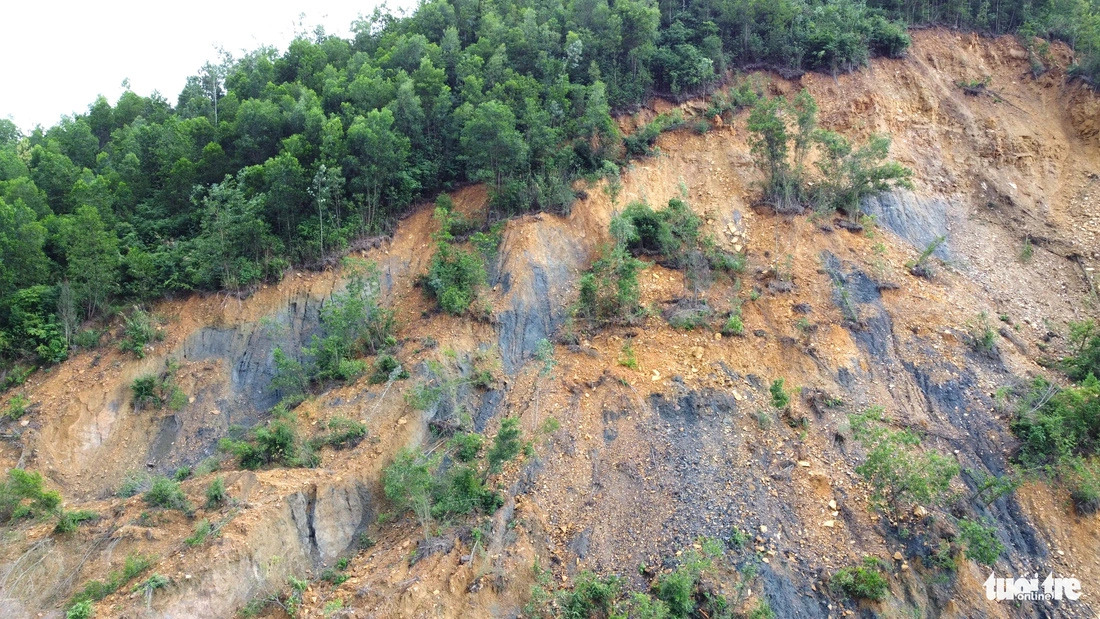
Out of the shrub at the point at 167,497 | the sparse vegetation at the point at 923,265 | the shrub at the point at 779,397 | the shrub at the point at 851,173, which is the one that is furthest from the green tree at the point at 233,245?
the sparse vegetation at the point at 923,265

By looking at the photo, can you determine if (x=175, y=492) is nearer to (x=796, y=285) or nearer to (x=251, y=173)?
(x=251, y=173)

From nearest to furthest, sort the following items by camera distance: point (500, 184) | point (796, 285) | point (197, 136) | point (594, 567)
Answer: point (594, 567)
point (796, 285)
point (500, 184)
point (197, 136)

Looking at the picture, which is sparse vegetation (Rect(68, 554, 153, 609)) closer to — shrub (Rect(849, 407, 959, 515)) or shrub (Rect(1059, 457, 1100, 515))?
shrub (Rect(849, 407, 959, 515))

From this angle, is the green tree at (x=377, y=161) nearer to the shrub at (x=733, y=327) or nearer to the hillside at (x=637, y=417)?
the hillside at (x=637, y=417)

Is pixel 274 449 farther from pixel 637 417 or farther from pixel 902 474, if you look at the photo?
pixel 902 474

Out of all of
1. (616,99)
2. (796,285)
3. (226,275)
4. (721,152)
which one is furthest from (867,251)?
(226,275)
